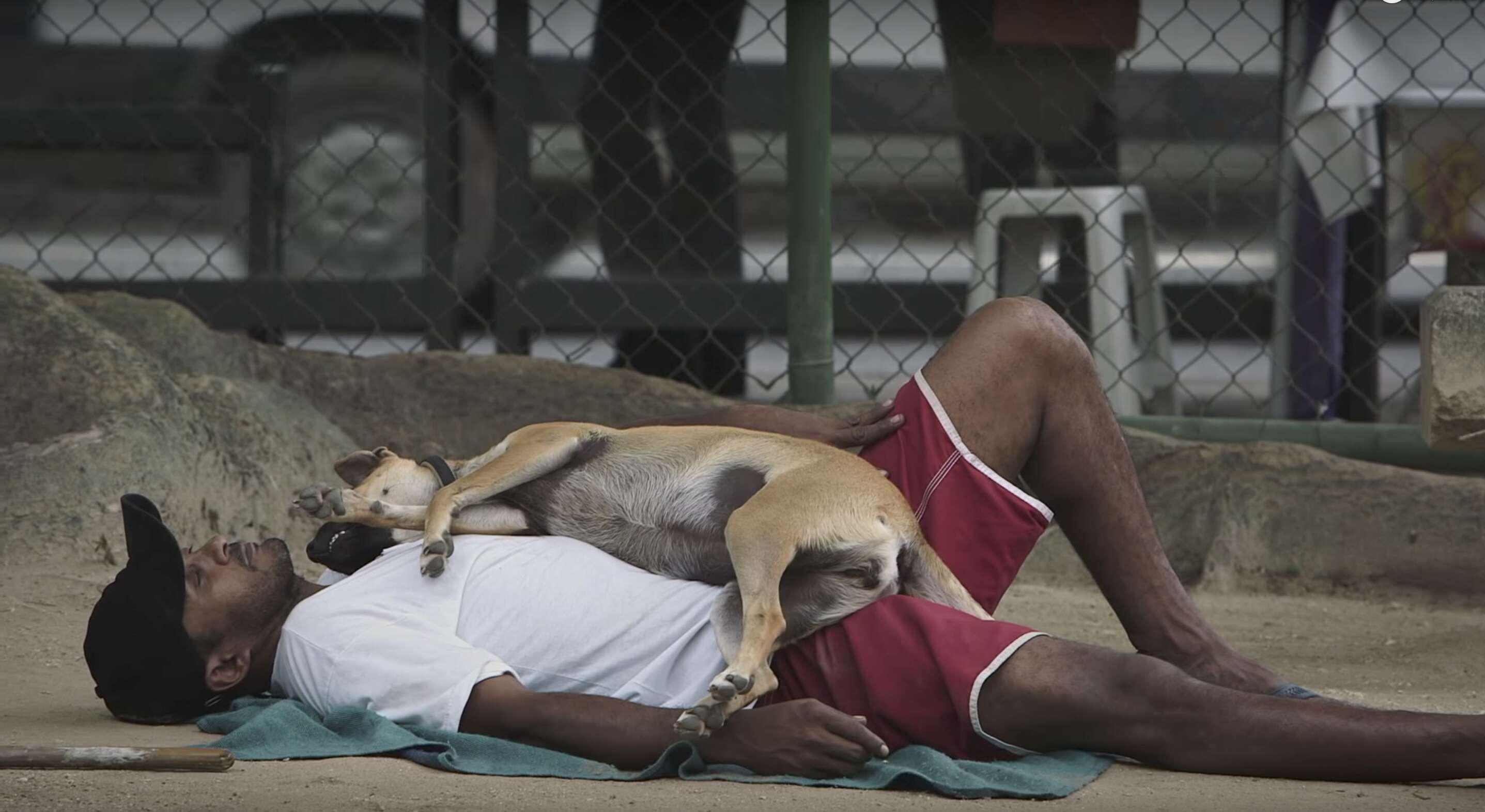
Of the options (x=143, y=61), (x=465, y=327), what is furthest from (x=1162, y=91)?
(x=143, y=61)

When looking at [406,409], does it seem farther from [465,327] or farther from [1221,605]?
[1221,605]

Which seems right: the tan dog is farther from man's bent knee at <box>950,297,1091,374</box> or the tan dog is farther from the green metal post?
the green metal post

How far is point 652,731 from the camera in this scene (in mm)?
2510

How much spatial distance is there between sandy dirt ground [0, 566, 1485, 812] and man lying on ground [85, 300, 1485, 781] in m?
0.08

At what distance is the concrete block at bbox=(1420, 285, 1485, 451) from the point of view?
279 centimetres

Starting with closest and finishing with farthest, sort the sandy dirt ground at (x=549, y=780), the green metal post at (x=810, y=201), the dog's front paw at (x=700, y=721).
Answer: the sandy dirt ground at (x=549, y=780) < the dog's front paw at (x=700, y=721) < the green metal post at (x=810, y=201)

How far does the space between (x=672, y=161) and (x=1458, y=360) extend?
11.4 ft

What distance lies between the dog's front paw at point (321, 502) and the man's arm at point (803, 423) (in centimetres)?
62

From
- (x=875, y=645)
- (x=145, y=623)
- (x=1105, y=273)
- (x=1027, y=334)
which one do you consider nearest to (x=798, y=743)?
(x=875, y=645)

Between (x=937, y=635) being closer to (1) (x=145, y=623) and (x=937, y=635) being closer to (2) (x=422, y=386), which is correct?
(1) (x=145, y=623)

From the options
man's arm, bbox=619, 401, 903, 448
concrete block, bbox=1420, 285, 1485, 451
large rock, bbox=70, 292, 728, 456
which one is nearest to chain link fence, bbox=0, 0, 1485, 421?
large rock, bbox=70, 292, 728, 456

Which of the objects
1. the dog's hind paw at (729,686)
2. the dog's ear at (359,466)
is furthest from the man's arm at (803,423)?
the dog's hind paw at (729,686)

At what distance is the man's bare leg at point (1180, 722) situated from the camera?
2443 mm

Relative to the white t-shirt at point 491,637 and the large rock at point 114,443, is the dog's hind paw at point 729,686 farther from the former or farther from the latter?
the large rock at point 114,443
